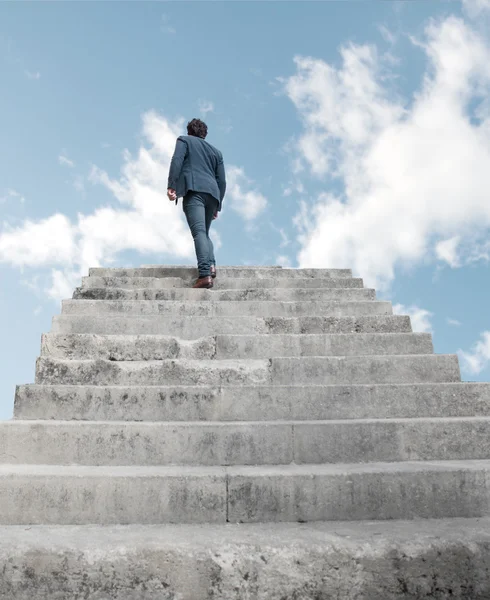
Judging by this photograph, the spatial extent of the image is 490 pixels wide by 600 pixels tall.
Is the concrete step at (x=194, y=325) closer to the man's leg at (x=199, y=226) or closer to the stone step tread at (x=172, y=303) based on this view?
the stone step tread at (x=172, y=303)

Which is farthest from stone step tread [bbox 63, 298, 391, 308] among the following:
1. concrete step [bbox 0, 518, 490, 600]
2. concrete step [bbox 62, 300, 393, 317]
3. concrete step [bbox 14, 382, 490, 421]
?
concrete step [bbox 0, 518, 490, 600]

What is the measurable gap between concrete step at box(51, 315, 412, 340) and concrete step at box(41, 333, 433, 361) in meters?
0.25

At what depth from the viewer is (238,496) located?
2.64 meters

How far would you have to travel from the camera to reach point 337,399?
137 inches

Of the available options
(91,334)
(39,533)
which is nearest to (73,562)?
(39,533)

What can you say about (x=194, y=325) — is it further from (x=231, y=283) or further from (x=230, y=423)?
(x=230, y=423)

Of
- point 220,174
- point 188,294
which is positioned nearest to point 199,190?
point 220,174

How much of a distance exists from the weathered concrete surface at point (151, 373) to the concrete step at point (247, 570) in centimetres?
157

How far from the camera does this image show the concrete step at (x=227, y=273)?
612cm

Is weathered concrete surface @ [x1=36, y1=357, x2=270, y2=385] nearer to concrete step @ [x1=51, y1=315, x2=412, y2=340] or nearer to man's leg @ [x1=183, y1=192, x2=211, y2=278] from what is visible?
concrete step @ [x1=51, y1=315, x2=412, y2=340]

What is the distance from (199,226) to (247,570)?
396cm

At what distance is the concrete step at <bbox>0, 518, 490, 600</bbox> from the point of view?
7.21 feet

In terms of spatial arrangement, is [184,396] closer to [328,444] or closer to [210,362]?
[210,362]

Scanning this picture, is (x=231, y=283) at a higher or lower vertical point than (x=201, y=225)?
lower
